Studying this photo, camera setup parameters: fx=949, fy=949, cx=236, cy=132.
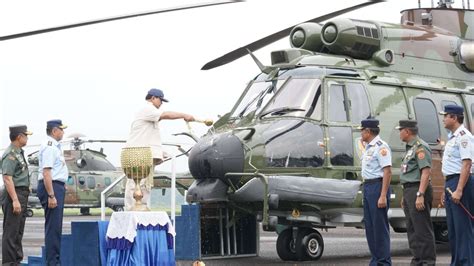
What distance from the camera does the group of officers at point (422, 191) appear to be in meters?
9.31

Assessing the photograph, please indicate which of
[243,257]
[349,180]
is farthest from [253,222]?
[349,180]

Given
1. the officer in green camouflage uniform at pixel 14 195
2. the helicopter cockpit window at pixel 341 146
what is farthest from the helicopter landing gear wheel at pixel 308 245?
the officer in green camouflage uniform at pixel 14 195

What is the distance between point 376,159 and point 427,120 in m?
3.55

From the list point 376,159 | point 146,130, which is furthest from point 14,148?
point 376,159

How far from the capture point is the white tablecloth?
351 inches

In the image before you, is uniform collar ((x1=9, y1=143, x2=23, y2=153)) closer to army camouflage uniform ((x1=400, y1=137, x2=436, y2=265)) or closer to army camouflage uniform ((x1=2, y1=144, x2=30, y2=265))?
army camouflage uniform ((x1=2, y1=144, x2=30, y2=265))

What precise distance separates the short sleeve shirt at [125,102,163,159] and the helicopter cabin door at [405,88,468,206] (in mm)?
4845

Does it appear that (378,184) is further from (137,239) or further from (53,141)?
(53,141)

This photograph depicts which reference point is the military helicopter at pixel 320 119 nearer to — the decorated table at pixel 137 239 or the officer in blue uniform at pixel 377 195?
the officer in blue uniform at pixel 377 195

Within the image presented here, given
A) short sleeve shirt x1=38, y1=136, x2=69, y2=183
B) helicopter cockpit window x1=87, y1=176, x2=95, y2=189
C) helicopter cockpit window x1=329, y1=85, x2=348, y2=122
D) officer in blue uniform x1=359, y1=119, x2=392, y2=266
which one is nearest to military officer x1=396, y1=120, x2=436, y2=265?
officer in blue uniform x1=359, y1=119, x2=392, y2=266

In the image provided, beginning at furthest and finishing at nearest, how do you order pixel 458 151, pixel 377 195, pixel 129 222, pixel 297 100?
pixel 297 100, pixel 377 195, pixel 458 151, pixel 129 222

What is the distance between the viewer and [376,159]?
1001cm

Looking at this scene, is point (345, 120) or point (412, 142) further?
point (345, 120)

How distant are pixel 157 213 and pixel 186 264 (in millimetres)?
2372
